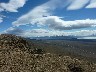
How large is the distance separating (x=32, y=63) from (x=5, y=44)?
497 inches

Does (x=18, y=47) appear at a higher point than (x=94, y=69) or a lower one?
higher

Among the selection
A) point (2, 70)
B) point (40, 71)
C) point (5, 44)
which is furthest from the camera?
point (5, 44)

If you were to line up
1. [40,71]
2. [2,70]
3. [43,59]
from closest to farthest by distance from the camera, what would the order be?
[2,70], [40,71], [43,59]

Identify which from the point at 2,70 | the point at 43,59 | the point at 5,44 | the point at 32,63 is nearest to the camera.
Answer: the point at 2,70

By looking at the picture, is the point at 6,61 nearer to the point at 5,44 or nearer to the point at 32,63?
the point at 32,63

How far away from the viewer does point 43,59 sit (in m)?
46.8

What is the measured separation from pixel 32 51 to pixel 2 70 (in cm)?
1725

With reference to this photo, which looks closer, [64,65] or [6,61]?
[6,61]

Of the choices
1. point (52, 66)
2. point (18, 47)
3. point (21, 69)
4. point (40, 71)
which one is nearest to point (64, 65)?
point (52, 66)

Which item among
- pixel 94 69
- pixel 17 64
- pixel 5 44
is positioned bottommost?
pixel 94 69

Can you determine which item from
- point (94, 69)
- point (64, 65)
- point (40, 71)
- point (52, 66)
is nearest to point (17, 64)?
point (40, 71)

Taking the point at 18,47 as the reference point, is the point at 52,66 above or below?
below

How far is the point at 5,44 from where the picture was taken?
173 ft

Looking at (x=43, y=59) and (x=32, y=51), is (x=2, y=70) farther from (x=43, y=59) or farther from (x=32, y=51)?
(x=32, y=51)
